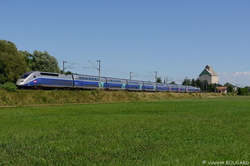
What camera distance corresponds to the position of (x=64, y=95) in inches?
1978

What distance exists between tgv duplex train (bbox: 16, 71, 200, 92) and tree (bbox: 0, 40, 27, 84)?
20636 mm

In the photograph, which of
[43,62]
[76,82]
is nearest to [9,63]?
[43,62]

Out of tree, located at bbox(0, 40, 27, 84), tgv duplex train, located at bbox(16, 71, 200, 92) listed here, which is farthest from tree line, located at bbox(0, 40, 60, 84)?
tgv duplex train, located at bbox(16, 71, 200, 92)

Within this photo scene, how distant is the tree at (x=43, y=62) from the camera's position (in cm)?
8581

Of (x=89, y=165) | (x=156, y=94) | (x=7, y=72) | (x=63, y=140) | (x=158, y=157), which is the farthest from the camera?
(x=156, y=94)

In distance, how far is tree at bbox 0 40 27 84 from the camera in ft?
224

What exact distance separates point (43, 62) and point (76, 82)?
108 ft

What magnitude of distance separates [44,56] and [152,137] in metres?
78.8

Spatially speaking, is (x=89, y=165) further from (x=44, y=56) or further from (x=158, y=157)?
(x=44, y=56)

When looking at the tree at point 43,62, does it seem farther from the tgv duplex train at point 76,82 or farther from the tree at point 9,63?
the tgv duplex train at point 76,82

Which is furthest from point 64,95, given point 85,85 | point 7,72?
point 7,72

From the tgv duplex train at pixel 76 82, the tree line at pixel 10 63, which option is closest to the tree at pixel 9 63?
the tree line at pixel 10 63

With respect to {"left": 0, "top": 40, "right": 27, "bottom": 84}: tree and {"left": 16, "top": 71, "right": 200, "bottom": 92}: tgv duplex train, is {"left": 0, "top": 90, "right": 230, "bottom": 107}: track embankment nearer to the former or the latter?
{"left": 16, "top": 71, "right": 200, "bottom": 92}: tgv duplex train

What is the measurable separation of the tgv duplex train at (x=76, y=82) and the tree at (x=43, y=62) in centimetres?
2544
